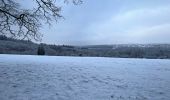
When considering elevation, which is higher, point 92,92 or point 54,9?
point 54,9

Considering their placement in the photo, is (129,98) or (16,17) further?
(16,17)

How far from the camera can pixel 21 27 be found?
13.1 m

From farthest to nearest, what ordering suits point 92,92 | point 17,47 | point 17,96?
point 17,47, point 92,92, point 17,96

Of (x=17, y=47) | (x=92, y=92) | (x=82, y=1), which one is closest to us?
(x=92, y=92)

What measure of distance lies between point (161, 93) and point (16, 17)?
772 cm

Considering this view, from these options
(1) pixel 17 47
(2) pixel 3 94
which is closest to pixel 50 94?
(2) pixel 3 94

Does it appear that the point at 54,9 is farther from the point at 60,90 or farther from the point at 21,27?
the point at 60,90

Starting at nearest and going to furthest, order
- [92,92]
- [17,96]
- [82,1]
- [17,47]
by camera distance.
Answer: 1. [17,96]
2. [92,92]
3. [82,1]
4. [17,47]

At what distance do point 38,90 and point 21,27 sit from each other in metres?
4.52

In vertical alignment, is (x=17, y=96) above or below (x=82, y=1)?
below

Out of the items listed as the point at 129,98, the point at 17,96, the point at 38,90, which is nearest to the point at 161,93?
the point at 129,98

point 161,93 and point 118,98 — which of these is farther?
point 161,93

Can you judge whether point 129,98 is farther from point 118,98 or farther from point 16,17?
point 16,17

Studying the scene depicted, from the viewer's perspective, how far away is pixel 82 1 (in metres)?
12.4
